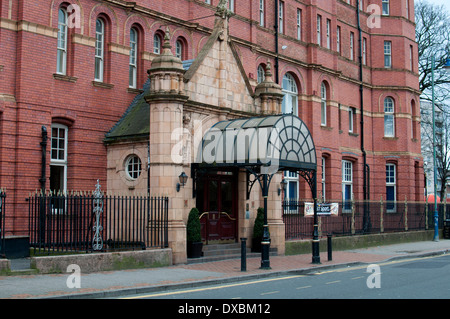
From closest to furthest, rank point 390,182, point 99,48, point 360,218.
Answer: point 99,48, point 360,218, point 390,182

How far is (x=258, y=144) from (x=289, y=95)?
1293cm

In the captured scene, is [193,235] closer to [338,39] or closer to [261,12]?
[261,12]

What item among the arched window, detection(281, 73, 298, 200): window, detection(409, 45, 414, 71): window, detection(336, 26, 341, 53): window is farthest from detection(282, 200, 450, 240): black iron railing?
detection(336, 26, 341, 53): window

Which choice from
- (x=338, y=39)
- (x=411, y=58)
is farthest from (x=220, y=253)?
(x=411, y=58)

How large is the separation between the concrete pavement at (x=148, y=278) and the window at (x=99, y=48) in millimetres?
7812

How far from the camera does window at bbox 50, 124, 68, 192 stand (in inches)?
774

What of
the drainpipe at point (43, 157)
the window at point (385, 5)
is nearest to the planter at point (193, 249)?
the drainpipe at point (43, 157)

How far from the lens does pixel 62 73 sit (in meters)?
20.0

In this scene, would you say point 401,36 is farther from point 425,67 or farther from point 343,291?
point 343,291

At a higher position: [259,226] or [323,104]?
[323,104]

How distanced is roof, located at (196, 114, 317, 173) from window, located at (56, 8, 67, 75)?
5.36 m

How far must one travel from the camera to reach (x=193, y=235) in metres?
18.9

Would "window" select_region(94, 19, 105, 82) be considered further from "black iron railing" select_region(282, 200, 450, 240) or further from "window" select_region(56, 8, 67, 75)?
"black iron railing" select_region(282, 200, 450, 240)
